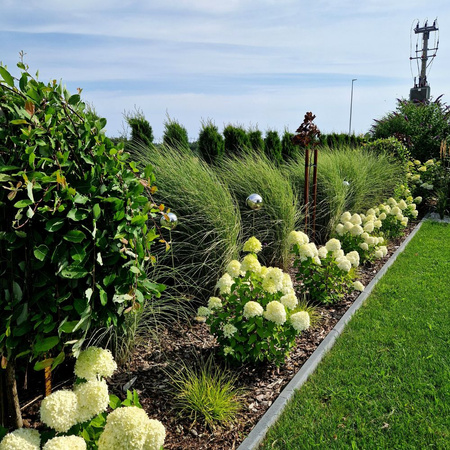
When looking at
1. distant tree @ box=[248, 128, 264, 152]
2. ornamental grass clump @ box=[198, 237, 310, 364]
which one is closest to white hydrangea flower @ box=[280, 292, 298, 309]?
ornamental grass clump @ box=[198, 237, 310, 364]

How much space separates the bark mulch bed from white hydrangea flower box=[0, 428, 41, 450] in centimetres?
66

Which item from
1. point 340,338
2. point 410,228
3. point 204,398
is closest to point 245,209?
point 340,338

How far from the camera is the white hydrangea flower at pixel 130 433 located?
174 cm

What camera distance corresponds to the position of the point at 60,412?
1.77 meters

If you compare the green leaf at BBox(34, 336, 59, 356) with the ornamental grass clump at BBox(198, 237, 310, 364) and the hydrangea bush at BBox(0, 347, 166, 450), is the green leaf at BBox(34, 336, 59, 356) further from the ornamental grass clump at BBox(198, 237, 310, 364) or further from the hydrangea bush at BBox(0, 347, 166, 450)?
the ornamental grass clump at BBox(198, 237, 310, 364)

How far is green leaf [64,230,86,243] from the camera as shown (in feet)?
5.77

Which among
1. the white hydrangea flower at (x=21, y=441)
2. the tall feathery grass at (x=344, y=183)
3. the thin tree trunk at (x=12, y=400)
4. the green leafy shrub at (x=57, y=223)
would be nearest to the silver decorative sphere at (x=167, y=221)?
the green leafy shrub at (x=57, y=223)

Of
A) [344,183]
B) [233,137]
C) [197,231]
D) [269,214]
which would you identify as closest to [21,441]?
[197,231]

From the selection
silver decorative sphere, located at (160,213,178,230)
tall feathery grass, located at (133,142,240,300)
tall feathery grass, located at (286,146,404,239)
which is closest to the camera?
silver decorative sphere, located at (160,213,178,230)

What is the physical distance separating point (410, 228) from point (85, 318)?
7.97 m

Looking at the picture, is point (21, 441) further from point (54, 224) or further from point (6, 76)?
point (6, 76)

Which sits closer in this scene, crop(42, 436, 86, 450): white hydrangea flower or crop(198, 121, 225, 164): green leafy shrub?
crop(42, 436, 86, 450): white hydrangea flower

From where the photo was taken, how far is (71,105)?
2.04 metres

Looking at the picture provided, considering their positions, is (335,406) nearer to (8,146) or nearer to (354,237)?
(8,146)
